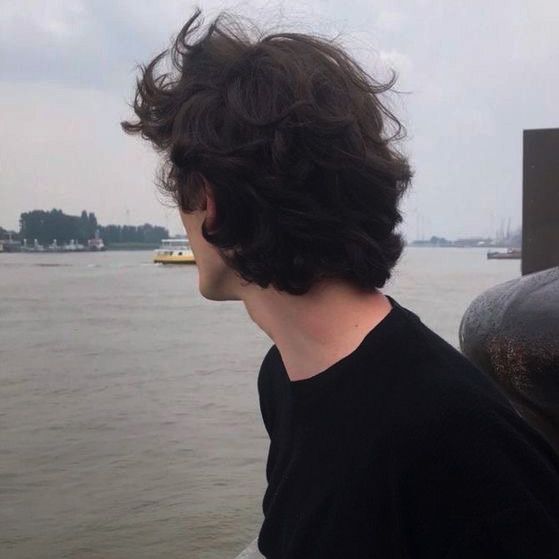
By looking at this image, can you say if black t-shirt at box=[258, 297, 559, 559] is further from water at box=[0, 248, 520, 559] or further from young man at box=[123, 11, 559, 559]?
water at box=[0, 248, 520, 559]

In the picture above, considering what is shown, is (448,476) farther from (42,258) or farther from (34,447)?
(42,258)

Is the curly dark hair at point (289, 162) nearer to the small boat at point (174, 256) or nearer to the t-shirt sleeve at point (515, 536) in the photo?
the t-shirt sleeve at point (515, 536)

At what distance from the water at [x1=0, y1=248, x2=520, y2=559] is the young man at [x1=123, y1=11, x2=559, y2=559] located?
22 centimetres

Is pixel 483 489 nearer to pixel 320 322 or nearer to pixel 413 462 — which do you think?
pixel 413 462

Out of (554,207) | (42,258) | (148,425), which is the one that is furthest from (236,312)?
(42,258)

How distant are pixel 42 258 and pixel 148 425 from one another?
8165 cm

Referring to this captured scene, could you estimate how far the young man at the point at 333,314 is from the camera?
1.08 metres

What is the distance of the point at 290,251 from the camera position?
1263mm

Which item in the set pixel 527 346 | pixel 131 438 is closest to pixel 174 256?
pixel 131 438

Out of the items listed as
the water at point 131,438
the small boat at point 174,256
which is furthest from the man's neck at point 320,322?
the small boat at point 174,256

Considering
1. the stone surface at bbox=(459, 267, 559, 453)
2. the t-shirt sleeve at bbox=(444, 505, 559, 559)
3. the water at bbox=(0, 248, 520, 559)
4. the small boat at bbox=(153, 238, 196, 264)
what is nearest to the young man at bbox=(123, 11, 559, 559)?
the t-shirt sleeve at bbox=(444, 505, 559, 559)

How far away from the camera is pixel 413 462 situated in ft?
3.57

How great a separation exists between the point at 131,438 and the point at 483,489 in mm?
10421

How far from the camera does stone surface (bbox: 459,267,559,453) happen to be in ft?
6.82
